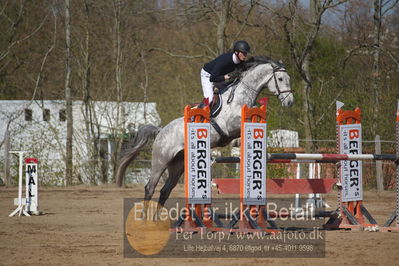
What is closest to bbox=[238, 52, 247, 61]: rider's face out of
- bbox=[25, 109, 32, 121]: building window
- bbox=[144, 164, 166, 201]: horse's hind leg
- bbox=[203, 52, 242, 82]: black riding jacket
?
bbox=[203, 52, 242, 82]: black riding jacket

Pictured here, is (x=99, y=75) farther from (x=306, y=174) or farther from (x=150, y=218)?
(x=150, y=218)

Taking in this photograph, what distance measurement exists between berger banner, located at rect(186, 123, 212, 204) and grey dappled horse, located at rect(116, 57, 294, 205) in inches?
43.3

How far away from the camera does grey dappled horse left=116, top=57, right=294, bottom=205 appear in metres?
7.67

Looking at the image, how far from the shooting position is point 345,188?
722cm

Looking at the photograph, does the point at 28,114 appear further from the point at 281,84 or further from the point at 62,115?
the point at 281,84

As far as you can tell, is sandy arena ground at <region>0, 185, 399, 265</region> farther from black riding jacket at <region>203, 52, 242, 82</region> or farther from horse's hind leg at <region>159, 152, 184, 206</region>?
black riding jacket at <region>203, 52, 242, 82</region>

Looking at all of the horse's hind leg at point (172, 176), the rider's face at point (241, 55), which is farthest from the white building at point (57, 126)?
the rider's face at point (241, 55)

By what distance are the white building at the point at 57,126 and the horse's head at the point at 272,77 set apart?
9.55m

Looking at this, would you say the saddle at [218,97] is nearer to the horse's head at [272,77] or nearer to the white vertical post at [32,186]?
the horse's head at [272,77]

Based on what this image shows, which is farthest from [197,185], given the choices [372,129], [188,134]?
[372,129]

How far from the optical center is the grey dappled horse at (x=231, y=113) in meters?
7.67

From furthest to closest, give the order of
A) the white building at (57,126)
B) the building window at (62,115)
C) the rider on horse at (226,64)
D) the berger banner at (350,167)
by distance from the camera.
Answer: the building window at (62,115)
the white building at (57,126)
the rider on horse at (226,64)
the berger banner at (350,167)

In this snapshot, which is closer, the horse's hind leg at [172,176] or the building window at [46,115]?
the horse's hind leg at [172,176]

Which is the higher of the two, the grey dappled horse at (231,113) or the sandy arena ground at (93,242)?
the grey dappled horse at (231,113)
